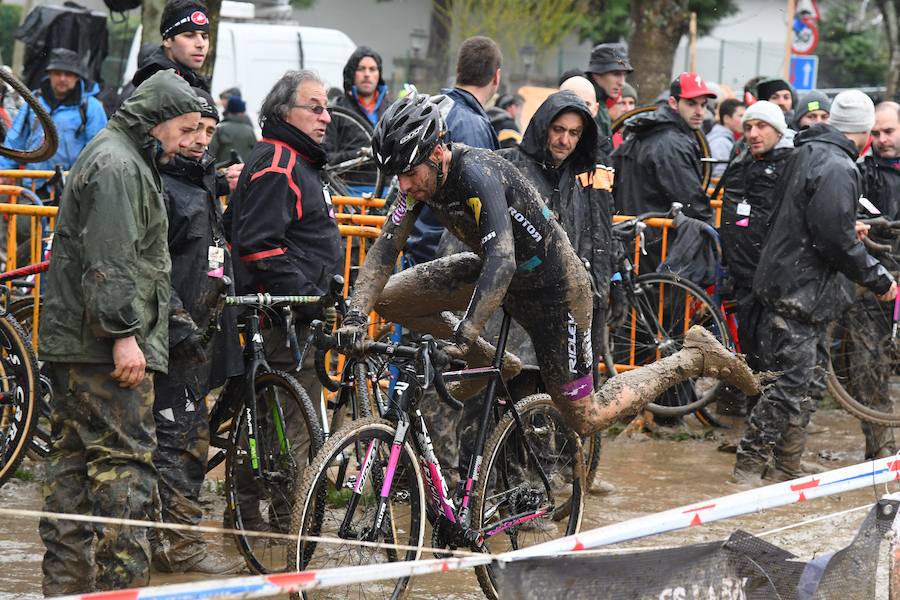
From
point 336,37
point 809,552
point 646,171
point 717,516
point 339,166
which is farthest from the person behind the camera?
point 336,37

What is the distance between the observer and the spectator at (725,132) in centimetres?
1318

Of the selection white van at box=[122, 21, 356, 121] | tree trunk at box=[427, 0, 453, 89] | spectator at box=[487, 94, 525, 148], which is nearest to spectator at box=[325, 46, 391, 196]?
spectator at box=[487, 94, 525, 148]

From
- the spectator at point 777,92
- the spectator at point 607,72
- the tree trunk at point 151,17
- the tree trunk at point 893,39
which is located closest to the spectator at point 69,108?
the tree trunk at point 151,17

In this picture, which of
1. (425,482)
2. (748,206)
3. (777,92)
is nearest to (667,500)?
(748,206)

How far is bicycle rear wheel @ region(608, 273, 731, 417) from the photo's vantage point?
9.25 metres

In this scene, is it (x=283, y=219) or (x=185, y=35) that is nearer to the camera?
(x=283, y=219)

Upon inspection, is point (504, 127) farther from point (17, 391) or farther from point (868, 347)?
point (17, 391)

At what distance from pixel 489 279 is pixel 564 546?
137cm

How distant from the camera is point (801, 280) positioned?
323 inches

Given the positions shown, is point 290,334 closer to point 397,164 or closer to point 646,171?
point 397,164

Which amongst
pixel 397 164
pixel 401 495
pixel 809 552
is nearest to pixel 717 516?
pixel 401 495

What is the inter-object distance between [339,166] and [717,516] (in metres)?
7.01

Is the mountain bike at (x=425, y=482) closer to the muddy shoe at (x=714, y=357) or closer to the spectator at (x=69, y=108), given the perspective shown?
the muddy shoe at (x=714, y=357)

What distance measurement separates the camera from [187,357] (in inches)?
233
